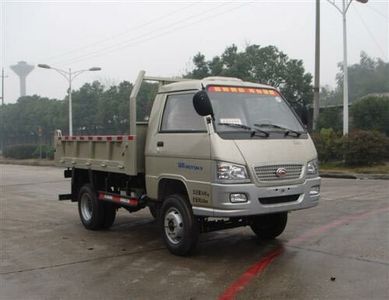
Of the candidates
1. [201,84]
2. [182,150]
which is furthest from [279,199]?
[201,84]

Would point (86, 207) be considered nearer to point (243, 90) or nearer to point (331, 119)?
point (243, 90)

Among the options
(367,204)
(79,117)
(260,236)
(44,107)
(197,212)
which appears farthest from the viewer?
(44,107)

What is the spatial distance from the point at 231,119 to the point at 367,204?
6142 mm

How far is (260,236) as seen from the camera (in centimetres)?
832

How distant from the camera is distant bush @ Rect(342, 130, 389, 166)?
2184 cm

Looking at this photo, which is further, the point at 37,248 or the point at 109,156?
the point at 109,156

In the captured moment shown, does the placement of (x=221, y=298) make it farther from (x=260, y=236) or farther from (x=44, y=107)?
(x=44, y=107)

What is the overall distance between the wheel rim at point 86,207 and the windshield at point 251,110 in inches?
140

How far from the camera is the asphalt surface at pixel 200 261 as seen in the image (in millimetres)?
5656

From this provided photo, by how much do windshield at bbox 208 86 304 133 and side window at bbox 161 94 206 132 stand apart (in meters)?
0.29

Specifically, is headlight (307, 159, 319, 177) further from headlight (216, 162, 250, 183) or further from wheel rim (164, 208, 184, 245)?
wheel rim (164, 208, 184, 245)

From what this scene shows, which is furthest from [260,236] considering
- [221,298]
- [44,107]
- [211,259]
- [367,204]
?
[44,107]

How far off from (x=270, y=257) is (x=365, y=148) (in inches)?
636

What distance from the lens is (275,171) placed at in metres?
6.73
